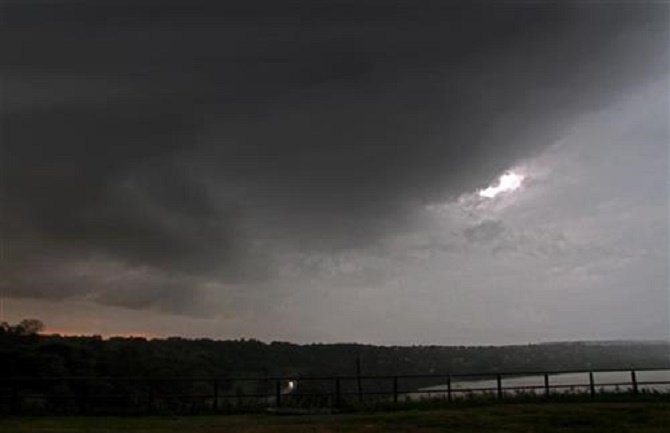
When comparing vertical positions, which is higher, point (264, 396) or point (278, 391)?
point (278, 391)

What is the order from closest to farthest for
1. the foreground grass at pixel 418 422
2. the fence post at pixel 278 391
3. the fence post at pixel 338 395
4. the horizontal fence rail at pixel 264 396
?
the foreground grass at pixel 418 422 < the horizontal fence rail at pixel 264 396 < the fence post at pixel 278 391 < the fence post at pixel 338 395

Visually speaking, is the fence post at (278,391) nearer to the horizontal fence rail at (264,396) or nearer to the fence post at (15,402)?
the horizontal fence rail at (264,396)

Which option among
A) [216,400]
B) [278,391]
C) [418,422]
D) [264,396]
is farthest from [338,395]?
[418,422]

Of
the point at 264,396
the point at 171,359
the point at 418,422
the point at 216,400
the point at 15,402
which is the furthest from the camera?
the point at 171,359

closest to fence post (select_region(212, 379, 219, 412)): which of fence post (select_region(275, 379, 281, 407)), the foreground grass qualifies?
the foreground grass

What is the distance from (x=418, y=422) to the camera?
18.9 metres

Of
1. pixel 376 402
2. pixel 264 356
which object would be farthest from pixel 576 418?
pixel 264 356

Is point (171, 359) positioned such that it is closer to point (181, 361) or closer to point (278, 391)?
point (181, 361)

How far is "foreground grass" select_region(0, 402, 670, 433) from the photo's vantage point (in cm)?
1759

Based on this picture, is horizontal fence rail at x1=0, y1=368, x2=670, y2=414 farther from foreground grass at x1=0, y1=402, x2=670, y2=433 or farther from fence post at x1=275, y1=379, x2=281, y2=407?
foreground grass at x1=0, y1=402, x2=670, y2=433

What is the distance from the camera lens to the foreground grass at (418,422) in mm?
17594

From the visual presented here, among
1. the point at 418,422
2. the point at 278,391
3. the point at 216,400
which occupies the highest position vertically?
the point at 278,391

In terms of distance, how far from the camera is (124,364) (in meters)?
53.1

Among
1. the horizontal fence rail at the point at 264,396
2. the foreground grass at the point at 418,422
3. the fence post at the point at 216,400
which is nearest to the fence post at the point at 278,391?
the horizontal fence rail at the point at 264,396
